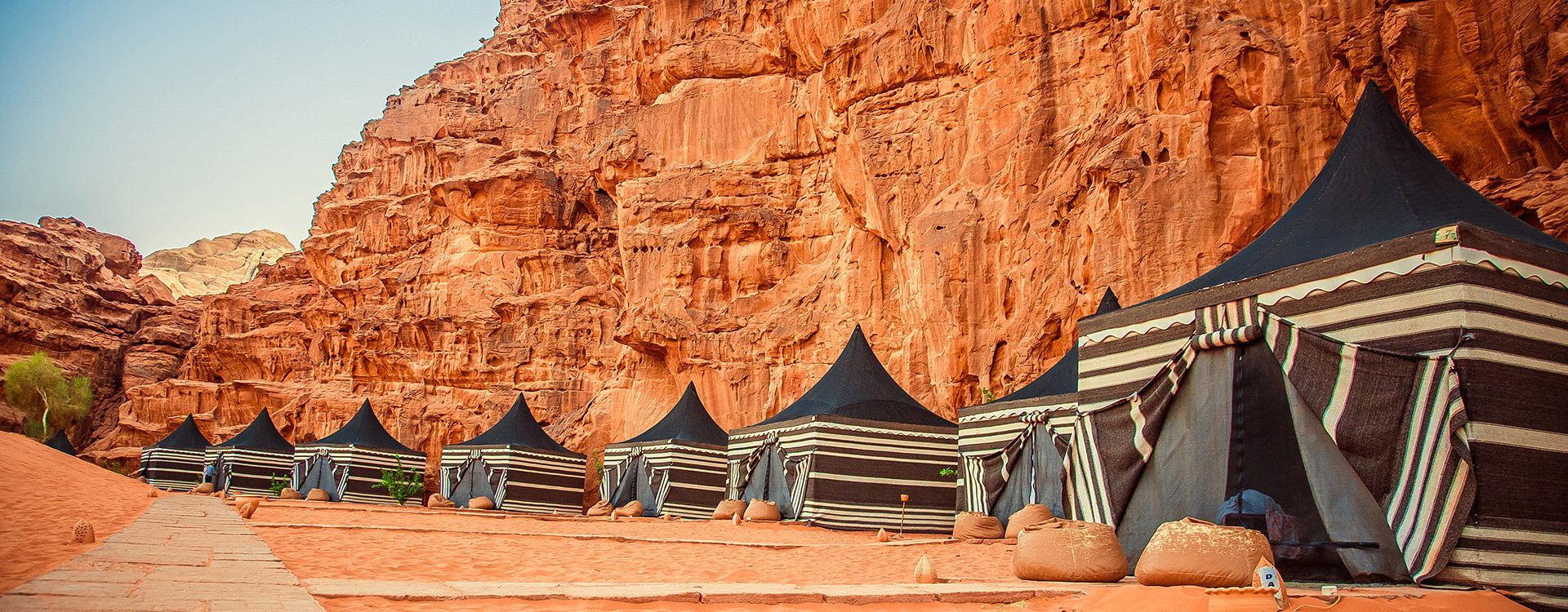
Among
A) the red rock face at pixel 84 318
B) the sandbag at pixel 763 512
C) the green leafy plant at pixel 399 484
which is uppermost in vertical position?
the red rock face at pixel 84 318

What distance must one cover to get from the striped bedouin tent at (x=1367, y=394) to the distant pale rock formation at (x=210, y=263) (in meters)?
90.6

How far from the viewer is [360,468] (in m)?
33.3

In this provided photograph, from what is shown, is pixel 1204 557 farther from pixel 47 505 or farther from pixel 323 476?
pixel 323 476

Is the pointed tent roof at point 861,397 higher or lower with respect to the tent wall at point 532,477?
higher

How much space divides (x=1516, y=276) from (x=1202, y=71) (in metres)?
12.8

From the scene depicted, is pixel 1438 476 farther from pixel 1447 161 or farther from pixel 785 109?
pixel 785 109

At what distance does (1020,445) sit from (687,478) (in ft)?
40.7

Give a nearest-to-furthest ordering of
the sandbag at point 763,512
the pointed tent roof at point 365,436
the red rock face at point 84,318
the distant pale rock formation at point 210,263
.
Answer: the sandbag at point 763,512
the pointed tent roof at point 365,436
the red rock face at point 84,318
the distant pale rock formation at point 210,263

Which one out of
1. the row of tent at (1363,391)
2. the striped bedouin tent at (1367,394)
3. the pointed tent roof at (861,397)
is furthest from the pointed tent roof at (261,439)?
the striped bedouin tent at (1367,394)

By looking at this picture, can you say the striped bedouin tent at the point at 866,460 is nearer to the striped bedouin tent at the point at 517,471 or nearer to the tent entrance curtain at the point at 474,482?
the striped bedouin tent at the point at 517,471

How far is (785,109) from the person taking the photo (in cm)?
3547

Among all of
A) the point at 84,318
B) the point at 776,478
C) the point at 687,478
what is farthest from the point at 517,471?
the point at 84,318

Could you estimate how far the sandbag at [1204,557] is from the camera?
6633 mm

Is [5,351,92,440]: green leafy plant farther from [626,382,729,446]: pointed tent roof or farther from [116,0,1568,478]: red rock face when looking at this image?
[626,382,729,446]: pointed tent roof
